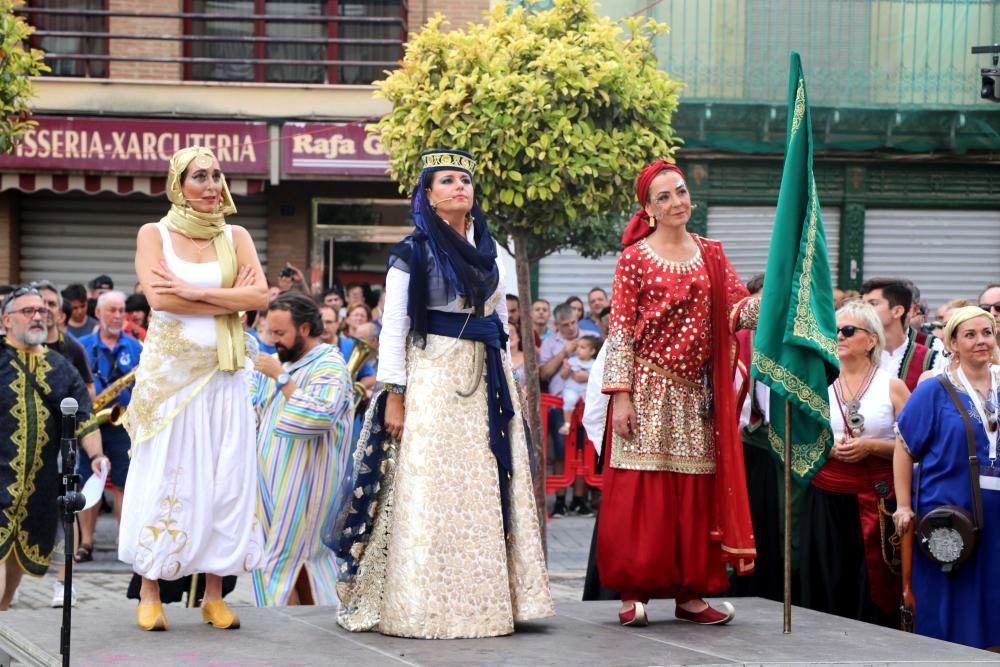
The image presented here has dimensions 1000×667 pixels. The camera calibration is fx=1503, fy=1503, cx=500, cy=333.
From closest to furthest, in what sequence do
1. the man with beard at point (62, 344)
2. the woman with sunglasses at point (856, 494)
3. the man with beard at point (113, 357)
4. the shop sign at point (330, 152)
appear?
1. the woman with sunglasses at point (856, 494)
2. the man with beard at point (62, 344)
3. the man with beard at point (113, 357)
4. the shop sign at point (330, 152)

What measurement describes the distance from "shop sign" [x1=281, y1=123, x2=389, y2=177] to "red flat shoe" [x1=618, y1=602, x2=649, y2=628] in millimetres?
13811


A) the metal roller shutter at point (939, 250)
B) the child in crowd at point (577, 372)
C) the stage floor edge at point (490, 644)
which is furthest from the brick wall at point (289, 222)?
the stage floor edge at point (490, 644)

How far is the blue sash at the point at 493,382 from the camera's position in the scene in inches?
250

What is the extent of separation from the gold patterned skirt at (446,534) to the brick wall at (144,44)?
15.2m

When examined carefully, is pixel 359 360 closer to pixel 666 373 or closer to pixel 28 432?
pixel 28 432

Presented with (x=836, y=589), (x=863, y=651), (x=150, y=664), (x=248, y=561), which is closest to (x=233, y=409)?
(x=248, y=561)

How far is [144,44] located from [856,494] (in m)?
15.2

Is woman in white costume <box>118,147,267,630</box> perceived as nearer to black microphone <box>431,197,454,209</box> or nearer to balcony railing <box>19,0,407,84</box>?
black microphone <box>431,197,454,209</box>

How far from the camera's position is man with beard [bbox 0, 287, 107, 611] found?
830 centimetres

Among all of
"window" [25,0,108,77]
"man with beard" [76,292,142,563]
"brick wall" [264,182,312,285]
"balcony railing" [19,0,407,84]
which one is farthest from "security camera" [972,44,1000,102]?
"window" [25,0,108,77]

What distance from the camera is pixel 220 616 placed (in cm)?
640

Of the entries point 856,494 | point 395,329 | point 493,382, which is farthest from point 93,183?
point 493,382

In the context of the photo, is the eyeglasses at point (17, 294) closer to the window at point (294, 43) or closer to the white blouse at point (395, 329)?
the white blouse at point (395, 329)

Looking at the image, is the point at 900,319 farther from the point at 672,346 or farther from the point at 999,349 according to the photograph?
the point at 672,346
